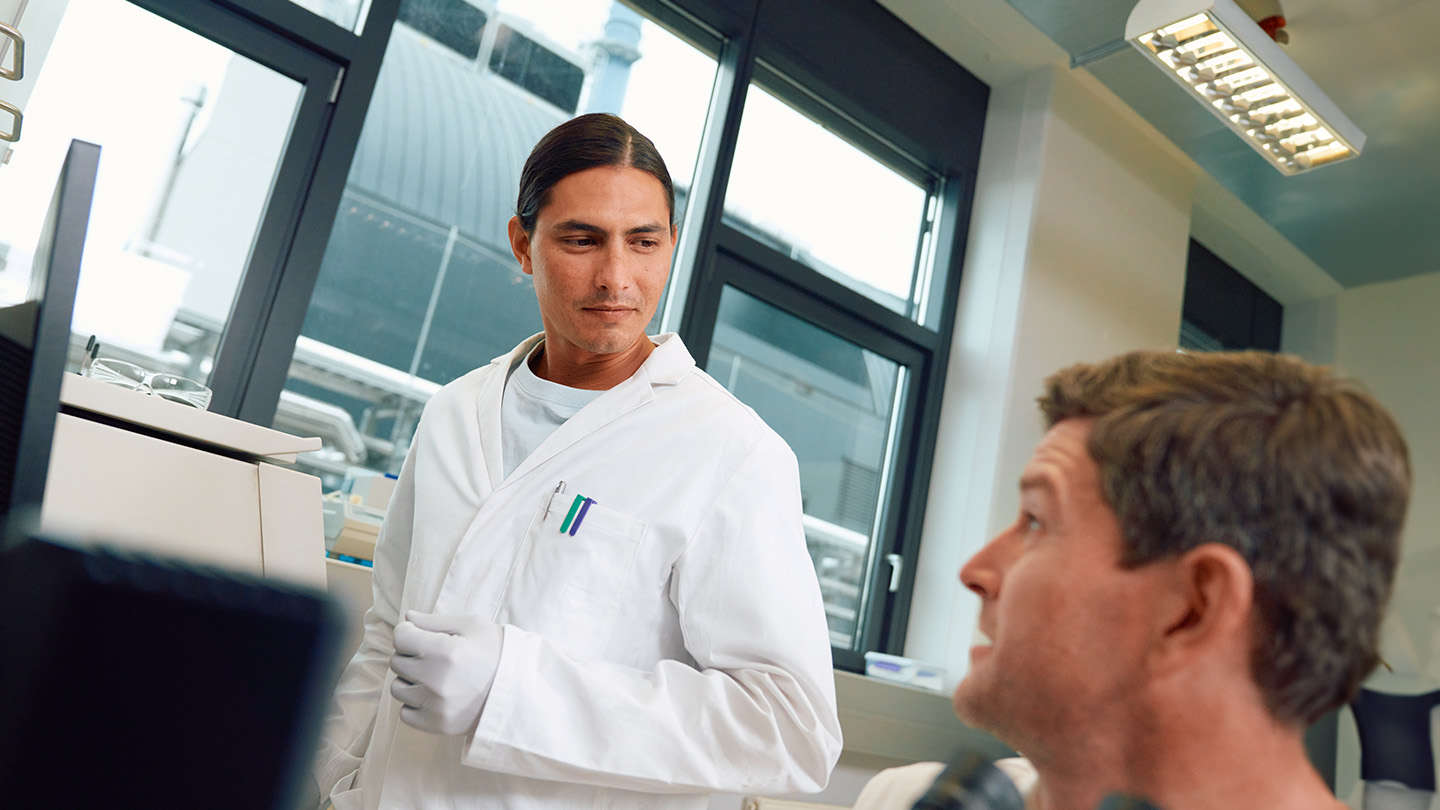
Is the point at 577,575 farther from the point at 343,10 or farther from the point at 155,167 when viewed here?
the point at 343,10

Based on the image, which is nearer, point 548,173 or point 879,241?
point 548,173

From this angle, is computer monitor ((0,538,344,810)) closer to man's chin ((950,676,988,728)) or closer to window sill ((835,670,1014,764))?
man's chin ((950,676,988,728))

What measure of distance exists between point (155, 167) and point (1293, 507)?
214 cm

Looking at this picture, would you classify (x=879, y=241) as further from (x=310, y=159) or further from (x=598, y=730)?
(x=598, y=730)

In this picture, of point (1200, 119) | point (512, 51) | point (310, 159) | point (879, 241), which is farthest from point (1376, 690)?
point (310, 159)

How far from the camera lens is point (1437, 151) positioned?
3375mm

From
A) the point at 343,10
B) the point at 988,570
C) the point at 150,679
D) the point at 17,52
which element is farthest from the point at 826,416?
the point at 150,679

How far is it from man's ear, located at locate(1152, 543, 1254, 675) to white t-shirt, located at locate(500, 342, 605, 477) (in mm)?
814

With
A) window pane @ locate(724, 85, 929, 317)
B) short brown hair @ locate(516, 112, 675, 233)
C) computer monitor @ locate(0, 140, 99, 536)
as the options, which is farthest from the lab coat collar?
window pane @ locate(724, 85, 929, 317)

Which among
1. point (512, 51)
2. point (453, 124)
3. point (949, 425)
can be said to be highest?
point (512, 51)

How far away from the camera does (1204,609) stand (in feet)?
1.77

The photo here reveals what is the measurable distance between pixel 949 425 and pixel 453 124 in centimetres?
Result: 182

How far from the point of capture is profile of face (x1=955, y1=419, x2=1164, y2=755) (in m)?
0.56

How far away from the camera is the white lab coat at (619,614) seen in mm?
975
